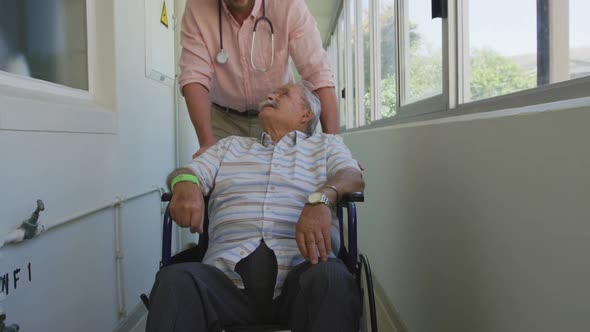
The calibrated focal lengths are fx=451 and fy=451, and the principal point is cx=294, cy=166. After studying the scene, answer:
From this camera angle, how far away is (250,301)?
3.92 feet

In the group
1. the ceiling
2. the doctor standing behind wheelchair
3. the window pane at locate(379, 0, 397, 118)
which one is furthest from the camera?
the ceiling

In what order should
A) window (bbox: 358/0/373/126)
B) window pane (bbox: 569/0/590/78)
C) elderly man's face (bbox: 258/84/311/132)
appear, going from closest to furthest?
window pane (bbox: 569/0/590/78)
elderly man's face (bbox: 258/84/311/132)
window (bbox: 358/0/373/126)

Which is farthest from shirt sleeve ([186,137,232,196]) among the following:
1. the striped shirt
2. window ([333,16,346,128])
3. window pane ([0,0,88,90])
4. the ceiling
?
window ([333,16,346,128])

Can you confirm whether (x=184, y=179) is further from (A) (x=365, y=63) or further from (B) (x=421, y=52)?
(A) (x=365, y=63)

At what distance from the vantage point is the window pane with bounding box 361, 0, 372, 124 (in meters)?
4.12

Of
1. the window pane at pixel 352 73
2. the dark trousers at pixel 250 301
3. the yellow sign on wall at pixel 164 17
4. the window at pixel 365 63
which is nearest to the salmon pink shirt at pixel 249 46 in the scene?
the dark trousers at pixel 250 301

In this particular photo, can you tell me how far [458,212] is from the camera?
1.29 metres

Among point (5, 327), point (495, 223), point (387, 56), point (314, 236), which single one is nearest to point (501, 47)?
point (495, 223)

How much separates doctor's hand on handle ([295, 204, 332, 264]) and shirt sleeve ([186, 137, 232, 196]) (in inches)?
15.9

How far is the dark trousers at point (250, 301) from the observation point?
1.02 metres

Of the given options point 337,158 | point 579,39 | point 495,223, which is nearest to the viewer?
point 579,39

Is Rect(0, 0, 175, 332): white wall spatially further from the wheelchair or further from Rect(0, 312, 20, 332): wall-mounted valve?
the wheelchair

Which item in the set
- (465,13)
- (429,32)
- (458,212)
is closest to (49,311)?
(458,212)

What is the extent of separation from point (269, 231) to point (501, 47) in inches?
34.3
